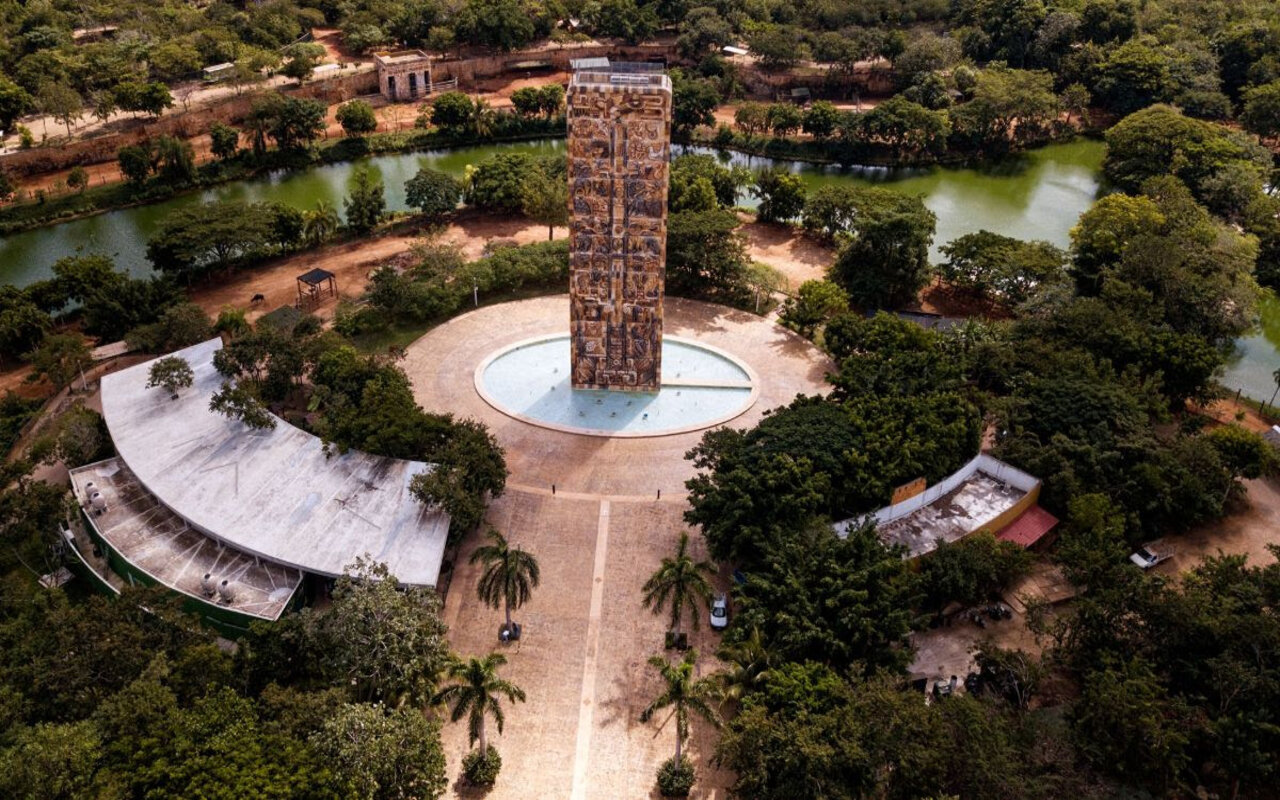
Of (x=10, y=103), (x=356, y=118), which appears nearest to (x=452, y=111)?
(x=356, y=118)

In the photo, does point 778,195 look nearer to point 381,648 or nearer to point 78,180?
point 381,648

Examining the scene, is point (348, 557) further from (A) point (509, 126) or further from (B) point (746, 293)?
(A) point (509, 126)

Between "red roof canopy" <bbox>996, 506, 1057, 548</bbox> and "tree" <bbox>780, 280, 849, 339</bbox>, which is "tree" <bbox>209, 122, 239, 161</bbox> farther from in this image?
"red roof canopy" <bbox>996, 506, 1057, 548</bbox>

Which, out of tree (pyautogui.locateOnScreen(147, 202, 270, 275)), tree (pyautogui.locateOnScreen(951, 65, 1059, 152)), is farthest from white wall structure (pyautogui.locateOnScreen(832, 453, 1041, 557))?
tree (pyautogui.locateOnScreen(951, 65, 1059, 152))

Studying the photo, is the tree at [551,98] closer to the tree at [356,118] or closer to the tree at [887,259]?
the tree at [356,118]

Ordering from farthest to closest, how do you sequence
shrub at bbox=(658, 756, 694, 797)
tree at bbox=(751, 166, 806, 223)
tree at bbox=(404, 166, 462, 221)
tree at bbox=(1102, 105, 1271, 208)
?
tree at bbox=(1102, 105, 1271, 208), tree at bbox=(751, 166, 806, 223), tree at bbox=(404, 166, 462, 221), shrub at bbox=(658, 756, 694, 797)

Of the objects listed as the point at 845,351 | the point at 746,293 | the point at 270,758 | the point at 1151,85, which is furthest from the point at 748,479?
the point at 1151,85
